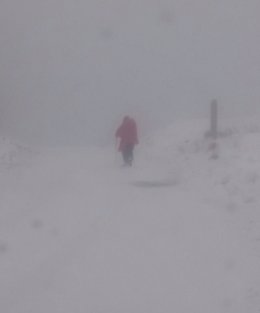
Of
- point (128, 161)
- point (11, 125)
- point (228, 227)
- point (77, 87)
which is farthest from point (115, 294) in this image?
point (77, 87)

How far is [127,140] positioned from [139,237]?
10.1m

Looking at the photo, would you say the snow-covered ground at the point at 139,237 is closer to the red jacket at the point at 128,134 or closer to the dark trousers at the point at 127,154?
the dark trousers at the point at 127,154

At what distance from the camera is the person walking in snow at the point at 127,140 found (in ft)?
75.5

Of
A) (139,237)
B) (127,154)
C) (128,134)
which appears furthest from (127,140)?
(139,237)

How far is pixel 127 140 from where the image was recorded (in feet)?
76.5

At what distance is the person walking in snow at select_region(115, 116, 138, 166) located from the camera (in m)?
23.0

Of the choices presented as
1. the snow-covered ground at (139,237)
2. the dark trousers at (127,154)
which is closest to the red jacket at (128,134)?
the dark trousers at (127,154)

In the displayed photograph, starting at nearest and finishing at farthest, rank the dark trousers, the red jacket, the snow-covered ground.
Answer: the snow-covered ground → the dark trousers → the red jacket

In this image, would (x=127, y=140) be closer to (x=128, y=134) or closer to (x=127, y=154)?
(x=128, y=134)

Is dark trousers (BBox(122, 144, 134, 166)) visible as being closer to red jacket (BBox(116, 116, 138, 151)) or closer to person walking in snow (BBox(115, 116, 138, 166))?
person walking in snow (BBox(115, 116, 138, 166))

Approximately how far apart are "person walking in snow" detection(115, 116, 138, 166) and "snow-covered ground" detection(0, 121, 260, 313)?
29.1 inches

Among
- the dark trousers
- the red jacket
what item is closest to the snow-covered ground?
the dark trousers

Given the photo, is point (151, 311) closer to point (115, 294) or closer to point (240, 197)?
point (115, 294)

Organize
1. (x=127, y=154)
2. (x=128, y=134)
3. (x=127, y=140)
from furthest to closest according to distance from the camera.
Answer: (x=128, y=134) < (x=127, y=140) < (x=127, y=154)
